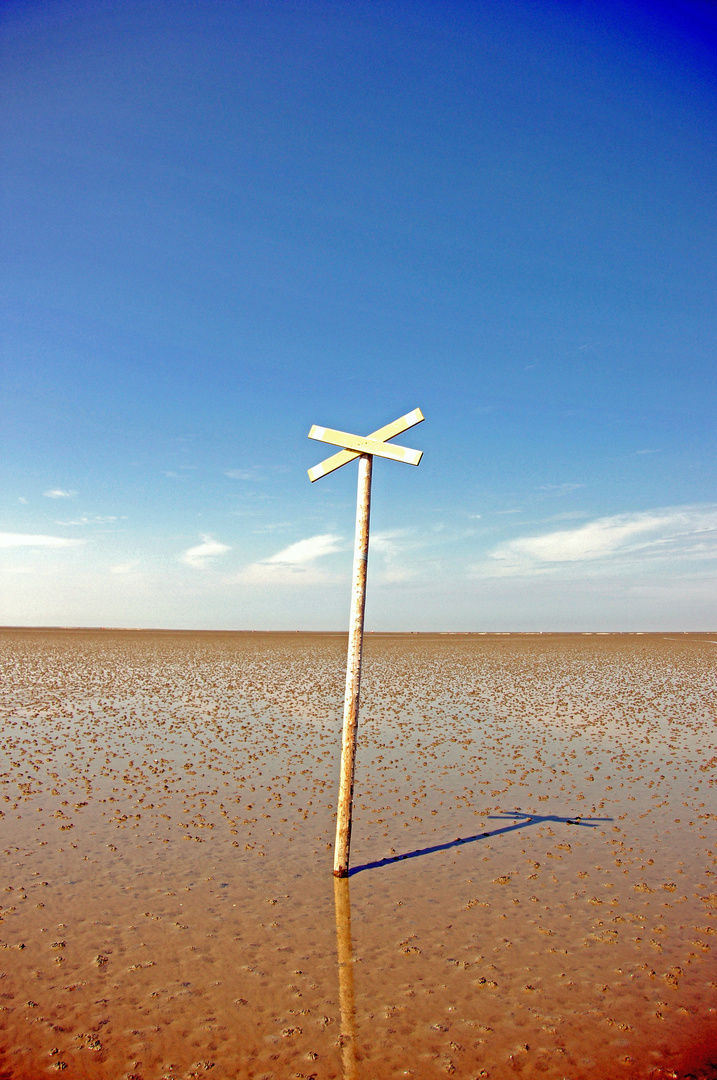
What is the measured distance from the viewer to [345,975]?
6.05m

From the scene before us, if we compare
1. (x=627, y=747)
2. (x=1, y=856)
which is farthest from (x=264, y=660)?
(x=1, y=856)

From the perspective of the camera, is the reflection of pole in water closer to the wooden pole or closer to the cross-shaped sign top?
the wooden pole

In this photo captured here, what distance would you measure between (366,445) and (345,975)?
6201 mm

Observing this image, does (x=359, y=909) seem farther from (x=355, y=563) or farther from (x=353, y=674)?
(x=355, y=563)

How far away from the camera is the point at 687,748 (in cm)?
1683

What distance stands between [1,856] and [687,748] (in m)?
16.2

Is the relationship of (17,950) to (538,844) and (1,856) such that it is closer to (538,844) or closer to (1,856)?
(1,856)

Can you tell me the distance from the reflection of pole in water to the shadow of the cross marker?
0.87m

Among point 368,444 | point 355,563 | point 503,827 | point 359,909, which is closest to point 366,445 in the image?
point 368,444

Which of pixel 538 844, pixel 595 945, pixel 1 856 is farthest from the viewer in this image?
pixel 538 844

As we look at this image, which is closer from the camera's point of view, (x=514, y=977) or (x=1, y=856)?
(x=514, y=977)

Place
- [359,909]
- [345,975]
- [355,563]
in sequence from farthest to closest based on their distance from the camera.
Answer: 1. [355,563]
2. [359,909]
3. [345,975]

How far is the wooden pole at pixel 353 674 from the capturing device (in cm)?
830

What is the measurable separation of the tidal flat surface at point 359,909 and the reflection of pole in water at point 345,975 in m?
0.03
